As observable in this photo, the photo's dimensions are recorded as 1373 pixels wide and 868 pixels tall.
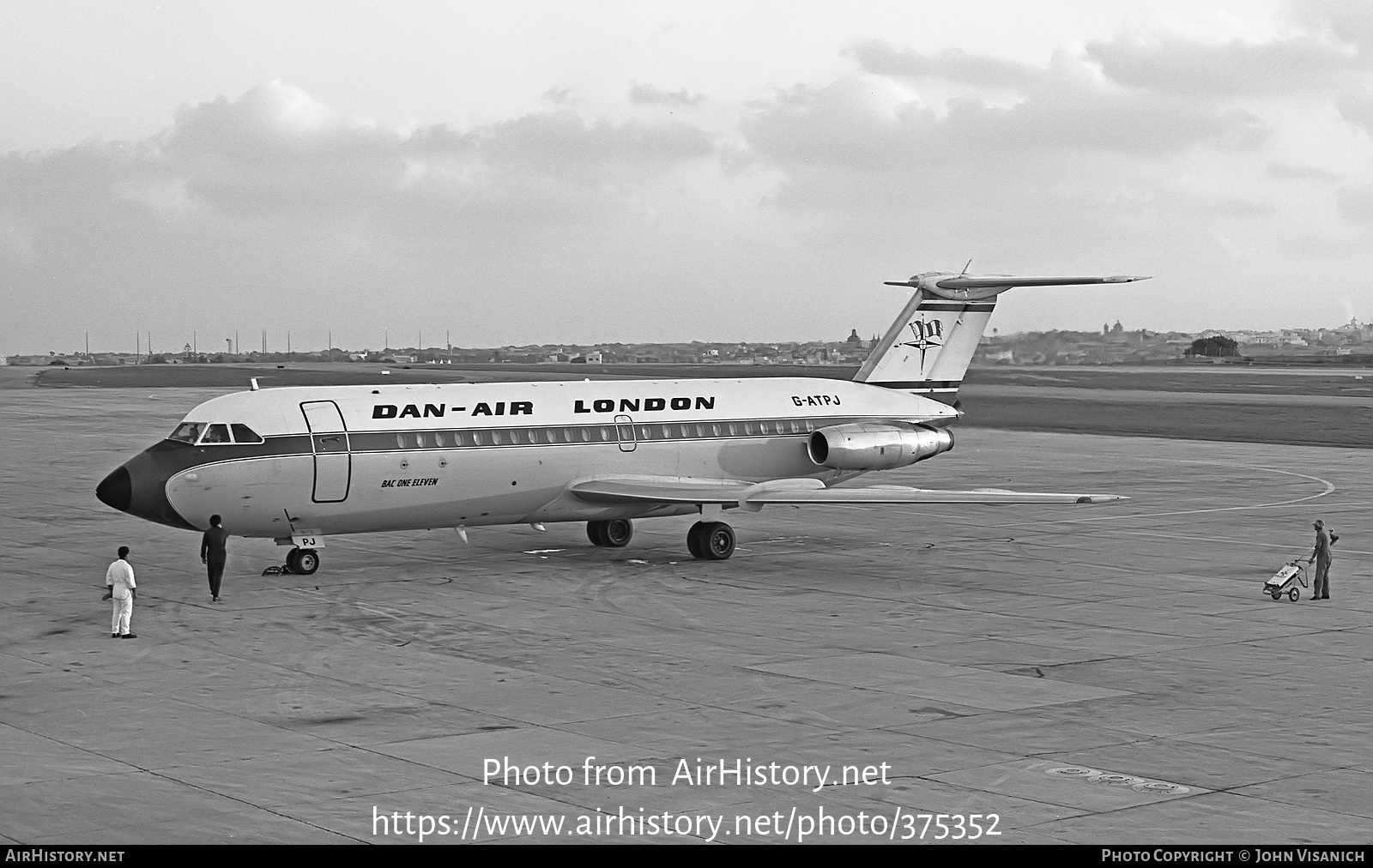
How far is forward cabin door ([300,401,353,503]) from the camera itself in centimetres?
2856

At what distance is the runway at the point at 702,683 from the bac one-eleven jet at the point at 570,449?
4.04 feet

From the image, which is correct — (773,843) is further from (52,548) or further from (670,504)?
(52,548)

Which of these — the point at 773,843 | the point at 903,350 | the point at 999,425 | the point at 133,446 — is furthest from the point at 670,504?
the point at 999,425

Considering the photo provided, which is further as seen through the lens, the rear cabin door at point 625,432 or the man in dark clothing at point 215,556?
the rear cabin door at point 625,432

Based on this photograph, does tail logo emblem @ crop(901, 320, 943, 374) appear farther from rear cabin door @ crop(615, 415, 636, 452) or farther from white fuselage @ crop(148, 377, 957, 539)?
rear cabin door @ crop(615, 415, 636, 452)

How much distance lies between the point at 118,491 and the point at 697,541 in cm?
1077

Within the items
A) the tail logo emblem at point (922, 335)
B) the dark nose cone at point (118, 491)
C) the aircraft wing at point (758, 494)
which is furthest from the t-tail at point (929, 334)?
the dark nose cone at point (118, 491)

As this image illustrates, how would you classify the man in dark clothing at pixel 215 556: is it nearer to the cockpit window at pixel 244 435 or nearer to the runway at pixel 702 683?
the runway at pixel 702 683

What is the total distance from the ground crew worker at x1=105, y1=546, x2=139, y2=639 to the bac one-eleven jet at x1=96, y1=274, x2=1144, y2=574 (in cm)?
454

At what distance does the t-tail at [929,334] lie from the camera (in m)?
36.9

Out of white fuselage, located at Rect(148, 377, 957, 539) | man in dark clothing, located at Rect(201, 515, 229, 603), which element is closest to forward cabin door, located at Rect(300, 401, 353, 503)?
white fuselage, located at Rect(148, 377, 957, 539)

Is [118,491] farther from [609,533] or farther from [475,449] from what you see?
[609,533]

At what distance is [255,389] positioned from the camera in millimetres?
30016
